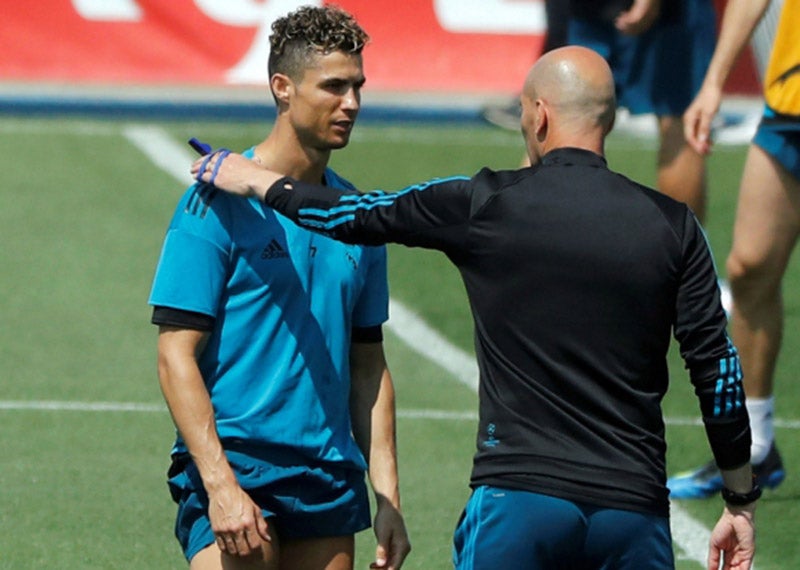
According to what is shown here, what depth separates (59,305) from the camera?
10.1 meters

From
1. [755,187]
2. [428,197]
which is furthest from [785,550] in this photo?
[428,197]

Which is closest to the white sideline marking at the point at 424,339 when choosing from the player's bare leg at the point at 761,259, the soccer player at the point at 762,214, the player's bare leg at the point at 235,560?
the soccer player at the point at 762,214

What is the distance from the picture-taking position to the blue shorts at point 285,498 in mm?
4684

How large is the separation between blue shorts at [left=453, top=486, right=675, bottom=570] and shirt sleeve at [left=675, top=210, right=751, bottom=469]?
329 millimetres

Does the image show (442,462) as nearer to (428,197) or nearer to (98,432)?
(98,432)

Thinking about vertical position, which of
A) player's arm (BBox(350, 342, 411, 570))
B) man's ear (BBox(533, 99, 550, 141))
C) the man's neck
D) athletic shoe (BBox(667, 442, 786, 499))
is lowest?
athletic shoe (BBox(667, 442, 786, 499))

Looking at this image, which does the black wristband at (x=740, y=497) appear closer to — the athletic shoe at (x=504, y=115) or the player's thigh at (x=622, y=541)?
the player's thigh at (x=622, y=541)

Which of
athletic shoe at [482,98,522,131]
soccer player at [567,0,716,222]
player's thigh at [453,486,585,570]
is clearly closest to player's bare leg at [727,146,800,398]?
soccer player at [567,0,716,222]

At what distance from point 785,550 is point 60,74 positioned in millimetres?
11401

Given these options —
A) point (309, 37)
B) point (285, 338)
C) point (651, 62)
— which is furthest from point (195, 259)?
point (651, 62)

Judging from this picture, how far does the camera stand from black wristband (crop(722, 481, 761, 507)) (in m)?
4.45

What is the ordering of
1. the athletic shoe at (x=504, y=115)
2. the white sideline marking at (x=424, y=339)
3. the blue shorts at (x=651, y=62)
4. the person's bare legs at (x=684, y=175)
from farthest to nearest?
1. the athletic shoe at (x=504, y=115)
2. the blue shorts at (x=651, y=62)
3. the person's bare legs at (x=684, y=175)
4. the white sideline marking at (x=424, y=339)

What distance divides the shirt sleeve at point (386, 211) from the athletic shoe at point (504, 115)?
1172cm

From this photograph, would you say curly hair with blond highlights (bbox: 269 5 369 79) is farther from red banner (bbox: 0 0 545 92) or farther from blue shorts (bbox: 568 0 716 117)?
red banner (bbox: 0 0 545 92)
